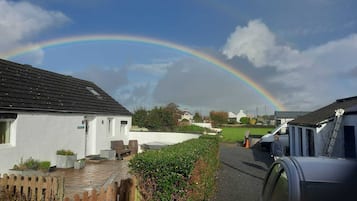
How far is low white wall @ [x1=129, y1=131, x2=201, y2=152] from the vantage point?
96.6 feet

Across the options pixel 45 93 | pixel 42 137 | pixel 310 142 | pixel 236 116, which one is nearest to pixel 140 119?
pixel 45 93

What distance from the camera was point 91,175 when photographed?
51.7 feet

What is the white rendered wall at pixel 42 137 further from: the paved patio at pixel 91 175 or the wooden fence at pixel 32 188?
the wooden fence at pixel 32 188

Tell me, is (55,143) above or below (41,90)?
below

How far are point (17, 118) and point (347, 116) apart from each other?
13243 millimetres

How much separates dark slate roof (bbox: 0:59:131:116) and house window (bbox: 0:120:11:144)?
23.3 inches

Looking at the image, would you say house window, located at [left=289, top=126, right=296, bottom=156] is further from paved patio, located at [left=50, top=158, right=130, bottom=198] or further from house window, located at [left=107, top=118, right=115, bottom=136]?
house window, located at [left=107, top=118, right=115, bottom=136]

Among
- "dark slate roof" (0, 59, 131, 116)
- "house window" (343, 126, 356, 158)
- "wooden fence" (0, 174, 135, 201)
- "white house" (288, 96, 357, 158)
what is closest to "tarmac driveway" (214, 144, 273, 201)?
"white house" (288, 96, 357, 158)

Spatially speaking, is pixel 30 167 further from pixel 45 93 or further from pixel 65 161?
pixel 45 93

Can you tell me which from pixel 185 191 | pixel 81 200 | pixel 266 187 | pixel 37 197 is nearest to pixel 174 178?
pixel 185 191

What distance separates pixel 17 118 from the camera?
15.2 m

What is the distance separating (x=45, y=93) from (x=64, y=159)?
12.2ft

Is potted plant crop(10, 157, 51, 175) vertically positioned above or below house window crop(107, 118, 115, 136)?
below

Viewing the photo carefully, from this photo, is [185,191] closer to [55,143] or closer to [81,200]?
[81,200]
